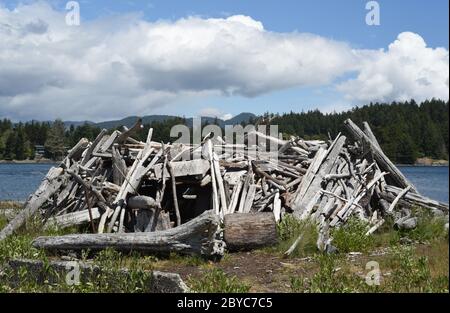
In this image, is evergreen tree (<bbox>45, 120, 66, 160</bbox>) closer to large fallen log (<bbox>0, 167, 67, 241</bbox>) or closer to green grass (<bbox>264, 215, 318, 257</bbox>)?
large fallen log (<bbox>0, 167, 67, 241</bbox>)

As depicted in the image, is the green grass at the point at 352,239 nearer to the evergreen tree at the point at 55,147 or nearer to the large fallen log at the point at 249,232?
the large fallen log at the point at 249,232

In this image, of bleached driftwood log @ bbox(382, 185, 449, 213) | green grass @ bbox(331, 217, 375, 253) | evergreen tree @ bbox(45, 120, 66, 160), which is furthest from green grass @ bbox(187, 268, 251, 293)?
evergreen tree @ bbox(45, 120, 66, 160)

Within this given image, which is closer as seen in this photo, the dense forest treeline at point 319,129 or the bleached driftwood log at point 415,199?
the bleached driftwood log at point 415,199

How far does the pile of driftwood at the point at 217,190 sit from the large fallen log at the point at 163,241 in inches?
1.7

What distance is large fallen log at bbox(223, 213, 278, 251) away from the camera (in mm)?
10875

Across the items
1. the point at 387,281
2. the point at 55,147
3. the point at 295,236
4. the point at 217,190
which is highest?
the point at 55,147

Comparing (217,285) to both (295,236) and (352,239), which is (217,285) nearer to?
(295,236)

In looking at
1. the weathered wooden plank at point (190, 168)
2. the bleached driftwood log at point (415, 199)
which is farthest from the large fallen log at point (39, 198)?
the bleached driftwood log at point (415, 199)

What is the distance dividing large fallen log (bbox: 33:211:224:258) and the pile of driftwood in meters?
0.04

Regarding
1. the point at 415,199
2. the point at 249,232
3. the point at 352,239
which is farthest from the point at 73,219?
the point at 415,199

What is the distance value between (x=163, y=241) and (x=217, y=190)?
9.16 ft

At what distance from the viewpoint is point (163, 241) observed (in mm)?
10305

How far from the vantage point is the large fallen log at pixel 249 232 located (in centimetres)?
1088
